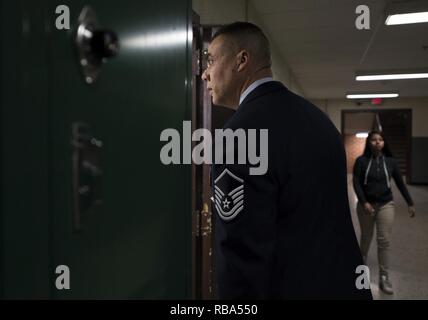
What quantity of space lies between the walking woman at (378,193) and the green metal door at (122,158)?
2.83m

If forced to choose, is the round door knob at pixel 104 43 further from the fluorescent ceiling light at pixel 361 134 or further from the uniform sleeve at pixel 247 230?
the fluorescent ceiling light at pixel 361 134

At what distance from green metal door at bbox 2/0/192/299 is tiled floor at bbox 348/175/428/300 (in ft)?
9.54

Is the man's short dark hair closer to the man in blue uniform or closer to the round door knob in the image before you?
the man in blue uniform

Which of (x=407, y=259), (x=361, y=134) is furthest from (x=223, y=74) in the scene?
(x=361, y=134)

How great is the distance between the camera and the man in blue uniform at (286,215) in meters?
1.03

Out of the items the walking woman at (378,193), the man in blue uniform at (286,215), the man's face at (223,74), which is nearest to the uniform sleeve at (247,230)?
the man in blue uniform at (286,215)

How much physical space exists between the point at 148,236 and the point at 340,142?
2.27ft

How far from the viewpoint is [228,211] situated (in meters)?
1.04

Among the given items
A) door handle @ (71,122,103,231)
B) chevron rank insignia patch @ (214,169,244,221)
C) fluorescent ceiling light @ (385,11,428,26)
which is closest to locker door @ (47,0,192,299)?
door handle @ (71,122,103,231)

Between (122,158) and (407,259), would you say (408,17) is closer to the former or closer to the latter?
(407,259)

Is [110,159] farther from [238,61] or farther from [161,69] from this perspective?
[238,61]

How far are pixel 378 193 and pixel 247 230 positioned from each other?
284 cm

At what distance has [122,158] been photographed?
2.46 ft

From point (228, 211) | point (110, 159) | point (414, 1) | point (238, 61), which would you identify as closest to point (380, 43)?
point (414, 1)
